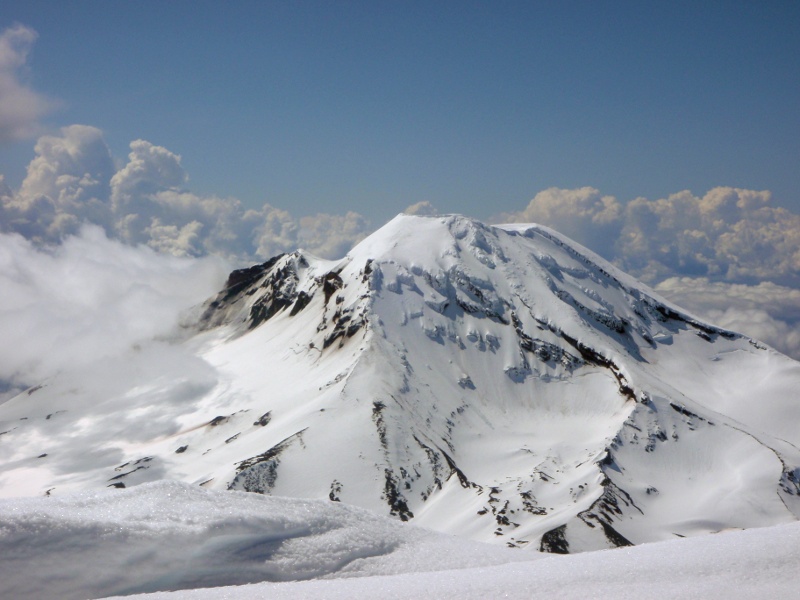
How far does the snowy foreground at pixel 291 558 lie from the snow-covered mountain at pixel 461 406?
2736 inches

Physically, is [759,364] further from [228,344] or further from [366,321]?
[228,344]

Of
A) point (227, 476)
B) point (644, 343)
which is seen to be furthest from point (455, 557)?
point (644, 343)

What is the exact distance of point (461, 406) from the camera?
365ft

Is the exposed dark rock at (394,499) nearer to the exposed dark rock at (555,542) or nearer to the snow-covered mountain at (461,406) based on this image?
the snow-covered mountain at (461,406)

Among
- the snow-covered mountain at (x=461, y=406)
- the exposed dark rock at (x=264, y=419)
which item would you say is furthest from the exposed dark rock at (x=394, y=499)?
the exposed dark rock at (x=264, y=419)

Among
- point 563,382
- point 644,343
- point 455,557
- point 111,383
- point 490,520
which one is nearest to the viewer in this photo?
point 455,557

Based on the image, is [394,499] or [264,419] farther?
[264,419]

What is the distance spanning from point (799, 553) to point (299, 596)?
5394mm

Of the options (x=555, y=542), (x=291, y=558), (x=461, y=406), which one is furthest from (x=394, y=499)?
(x=291, y=558)

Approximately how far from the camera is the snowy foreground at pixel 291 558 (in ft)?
22.3

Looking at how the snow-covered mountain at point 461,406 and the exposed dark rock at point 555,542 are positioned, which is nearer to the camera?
the exposed dark rock at point 555,542

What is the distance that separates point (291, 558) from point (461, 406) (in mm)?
104931

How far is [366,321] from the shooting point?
12062cm

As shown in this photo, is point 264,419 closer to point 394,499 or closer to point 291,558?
point 394,499
